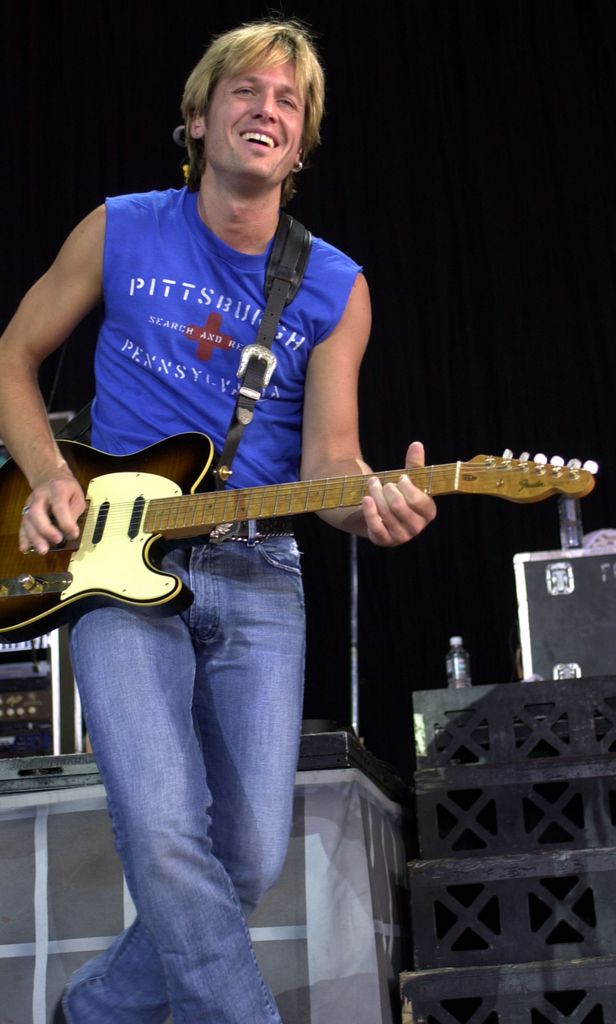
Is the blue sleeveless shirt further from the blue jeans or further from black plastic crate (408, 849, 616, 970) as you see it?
black plastic crate (408, 849, 616, 970)

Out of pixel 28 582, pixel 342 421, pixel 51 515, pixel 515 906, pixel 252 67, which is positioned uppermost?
pixel 252 67

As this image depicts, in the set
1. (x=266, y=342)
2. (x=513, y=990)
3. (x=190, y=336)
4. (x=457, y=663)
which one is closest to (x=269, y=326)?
(x=266, y=342)

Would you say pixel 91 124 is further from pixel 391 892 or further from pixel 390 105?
pixel 391 892

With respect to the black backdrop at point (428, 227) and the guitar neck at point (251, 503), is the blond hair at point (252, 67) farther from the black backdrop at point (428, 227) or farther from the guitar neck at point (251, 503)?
the black backdrop at point (428, 227)

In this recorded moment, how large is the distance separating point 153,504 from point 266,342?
419 millimetres

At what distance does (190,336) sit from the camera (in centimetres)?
252

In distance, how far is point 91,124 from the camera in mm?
6629

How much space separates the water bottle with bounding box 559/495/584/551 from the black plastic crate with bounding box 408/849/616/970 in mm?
1789

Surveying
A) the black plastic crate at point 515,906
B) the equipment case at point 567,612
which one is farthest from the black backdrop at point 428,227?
the black plastic crate at point 515,906

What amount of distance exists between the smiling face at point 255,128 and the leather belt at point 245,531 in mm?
721

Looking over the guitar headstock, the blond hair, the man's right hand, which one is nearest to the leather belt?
the man's right hand

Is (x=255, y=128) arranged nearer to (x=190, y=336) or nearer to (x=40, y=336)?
(x=190, y=336)

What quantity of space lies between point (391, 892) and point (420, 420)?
3057mm

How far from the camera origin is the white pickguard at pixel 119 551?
87.6 inches
